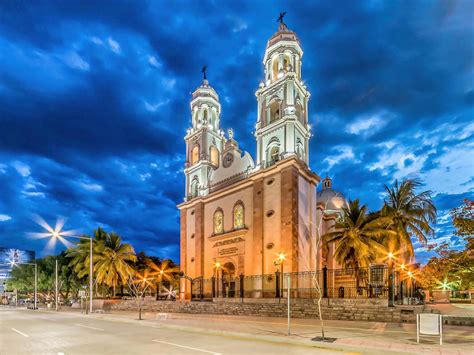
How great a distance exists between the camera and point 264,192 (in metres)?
35.9

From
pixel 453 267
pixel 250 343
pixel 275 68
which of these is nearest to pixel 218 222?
pixel 275 68

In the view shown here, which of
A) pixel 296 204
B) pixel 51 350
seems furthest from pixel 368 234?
pixel 51 350

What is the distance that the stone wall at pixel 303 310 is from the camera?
57.4 feet

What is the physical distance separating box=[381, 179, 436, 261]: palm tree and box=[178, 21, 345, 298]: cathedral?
5669 mm

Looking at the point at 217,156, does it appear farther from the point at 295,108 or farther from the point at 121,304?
the point at 121,304

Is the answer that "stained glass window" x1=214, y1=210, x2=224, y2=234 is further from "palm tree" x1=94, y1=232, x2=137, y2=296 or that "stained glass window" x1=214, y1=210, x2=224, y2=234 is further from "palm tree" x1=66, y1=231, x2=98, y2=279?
"palm tree" x1=66, y1=231, x2=98, y2=279

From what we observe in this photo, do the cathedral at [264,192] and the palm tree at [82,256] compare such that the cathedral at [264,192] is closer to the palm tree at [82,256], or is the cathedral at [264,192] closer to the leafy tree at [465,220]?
the palm tree at [82,256]

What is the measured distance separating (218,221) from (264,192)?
811cm

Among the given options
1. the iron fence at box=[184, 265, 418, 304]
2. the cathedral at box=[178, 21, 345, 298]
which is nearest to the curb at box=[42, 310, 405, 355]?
the iron fence at box=[184, 265, 418, 304]

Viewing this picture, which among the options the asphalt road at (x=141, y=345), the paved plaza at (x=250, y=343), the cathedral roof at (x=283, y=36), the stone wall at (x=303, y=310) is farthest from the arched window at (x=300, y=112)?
the asphalt road at (x=141, y=345)

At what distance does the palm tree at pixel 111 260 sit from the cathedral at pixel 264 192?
22.7 ft

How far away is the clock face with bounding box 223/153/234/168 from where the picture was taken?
42103 millimetres

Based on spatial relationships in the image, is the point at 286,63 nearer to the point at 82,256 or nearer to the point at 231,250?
the point at 231,250

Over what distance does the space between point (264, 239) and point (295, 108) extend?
13.9m
